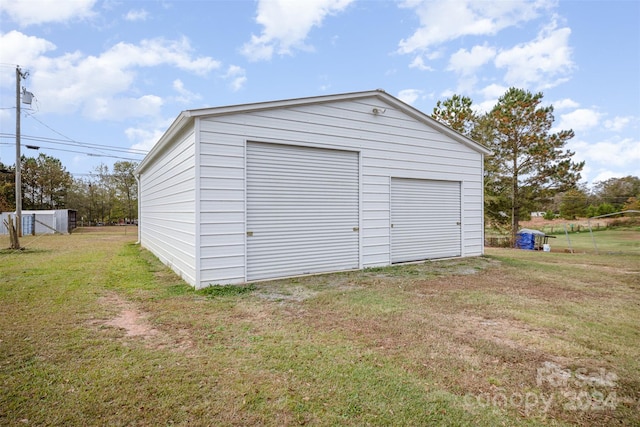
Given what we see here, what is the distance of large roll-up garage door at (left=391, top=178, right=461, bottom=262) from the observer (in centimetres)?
795

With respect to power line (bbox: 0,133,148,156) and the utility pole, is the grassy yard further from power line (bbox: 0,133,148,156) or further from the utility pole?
power line (bbox: 0,133,148,156)

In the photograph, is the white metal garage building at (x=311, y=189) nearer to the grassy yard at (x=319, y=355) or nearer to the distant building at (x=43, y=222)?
the grassy yard at (x=319, y=355)

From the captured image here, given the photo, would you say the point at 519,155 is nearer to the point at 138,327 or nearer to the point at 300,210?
the point at 300,210

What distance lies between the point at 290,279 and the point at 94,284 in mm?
3581

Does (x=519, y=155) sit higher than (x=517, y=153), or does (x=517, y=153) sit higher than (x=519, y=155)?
(x=517, y=153)

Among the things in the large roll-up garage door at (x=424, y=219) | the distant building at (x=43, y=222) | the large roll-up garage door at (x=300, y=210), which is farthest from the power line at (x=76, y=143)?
the large roll-up garage door at (x=424, y=219)

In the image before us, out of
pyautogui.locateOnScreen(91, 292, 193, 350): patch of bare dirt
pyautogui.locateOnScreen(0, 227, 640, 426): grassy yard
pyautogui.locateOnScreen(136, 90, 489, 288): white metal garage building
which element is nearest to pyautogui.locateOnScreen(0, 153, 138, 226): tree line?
pyautogui.locateOnScreen(136, 90, 489, 288): white metal garage building

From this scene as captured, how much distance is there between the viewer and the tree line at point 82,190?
3041 centimetres

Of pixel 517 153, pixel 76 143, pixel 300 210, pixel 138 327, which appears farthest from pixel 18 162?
pixel 517 153

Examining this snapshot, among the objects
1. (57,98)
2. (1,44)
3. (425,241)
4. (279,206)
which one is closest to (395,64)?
(425,241)

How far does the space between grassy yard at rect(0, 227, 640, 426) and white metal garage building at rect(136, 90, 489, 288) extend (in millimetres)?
1002

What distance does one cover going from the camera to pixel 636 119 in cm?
1430

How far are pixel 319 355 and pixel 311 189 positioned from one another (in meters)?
4.16

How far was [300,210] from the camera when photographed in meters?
6.51
